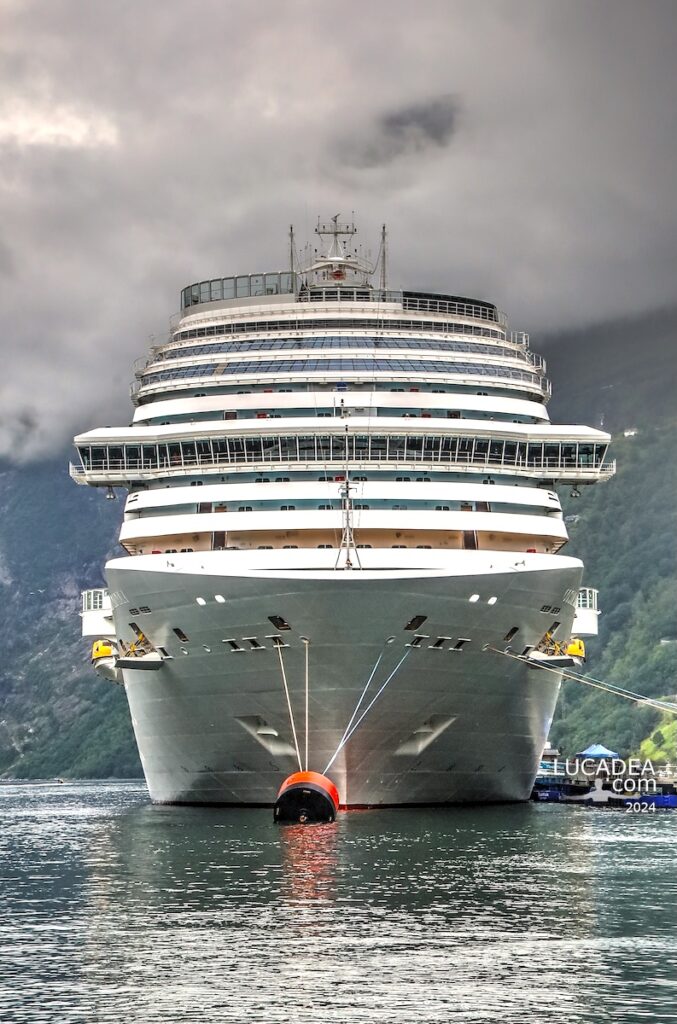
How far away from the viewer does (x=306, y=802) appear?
54594 millimetres

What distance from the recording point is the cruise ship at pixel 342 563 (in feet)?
180

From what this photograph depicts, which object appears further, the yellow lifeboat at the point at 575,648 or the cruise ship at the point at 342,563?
the yellow lifeboat at the point at 575,648

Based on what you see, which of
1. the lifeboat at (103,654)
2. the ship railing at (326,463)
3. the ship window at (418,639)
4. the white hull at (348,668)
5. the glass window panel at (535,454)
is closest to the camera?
the white hull at (348,668)

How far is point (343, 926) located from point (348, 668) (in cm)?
2009

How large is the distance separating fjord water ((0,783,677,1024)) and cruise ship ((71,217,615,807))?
363 cm

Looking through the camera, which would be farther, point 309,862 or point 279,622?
point 279,622

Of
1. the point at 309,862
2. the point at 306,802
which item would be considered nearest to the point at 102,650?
the point at 306,802

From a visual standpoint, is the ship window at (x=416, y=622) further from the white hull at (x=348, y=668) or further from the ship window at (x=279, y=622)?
the ship window at (x=279, y=622)

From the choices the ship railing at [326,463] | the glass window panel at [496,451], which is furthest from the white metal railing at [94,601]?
the glass window panel at [496,451]

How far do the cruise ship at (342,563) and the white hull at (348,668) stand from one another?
0.27 ft

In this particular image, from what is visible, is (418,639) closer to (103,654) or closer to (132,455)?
(132,455)

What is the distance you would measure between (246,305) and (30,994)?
52.4 meters

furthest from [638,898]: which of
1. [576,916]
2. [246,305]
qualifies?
[246,305]

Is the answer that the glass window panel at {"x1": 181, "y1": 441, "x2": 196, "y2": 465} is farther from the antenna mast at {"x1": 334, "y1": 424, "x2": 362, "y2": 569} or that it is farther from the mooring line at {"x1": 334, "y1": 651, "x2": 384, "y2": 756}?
the mooring line at {"x1": 334, "y1": 651, "x2": 384, "y2": 756}
